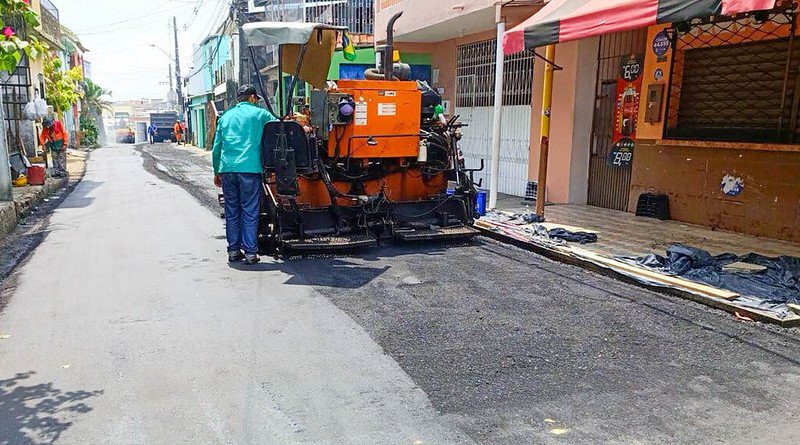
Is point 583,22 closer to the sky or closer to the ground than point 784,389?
closer to the sky

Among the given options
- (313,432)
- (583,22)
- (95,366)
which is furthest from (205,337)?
(583,22)

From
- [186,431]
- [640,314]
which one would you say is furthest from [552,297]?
[186,431]

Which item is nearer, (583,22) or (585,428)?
(585,428)

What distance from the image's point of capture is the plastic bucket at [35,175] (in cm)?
1237

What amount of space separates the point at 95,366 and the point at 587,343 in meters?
3.36

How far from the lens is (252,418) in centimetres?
321

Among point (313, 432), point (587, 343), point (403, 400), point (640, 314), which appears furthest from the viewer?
point (640, 314)

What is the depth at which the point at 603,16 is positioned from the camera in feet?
20.1

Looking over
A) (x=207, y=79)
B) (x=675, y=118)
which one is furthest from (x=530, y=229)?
(x=207, y=79)

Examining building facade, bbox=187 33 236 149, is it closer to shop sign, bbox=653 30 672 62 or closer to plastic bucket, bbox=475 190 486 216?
plastic bucket, bbox=475 190 486 216

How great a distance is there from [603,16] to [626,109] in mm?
3459

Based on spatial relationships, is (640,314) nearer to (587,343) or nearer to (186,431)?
→ (587,343)

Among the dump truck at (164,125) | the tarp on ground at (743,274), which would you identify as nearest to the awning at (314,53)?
the tarp on ground at (743,274)

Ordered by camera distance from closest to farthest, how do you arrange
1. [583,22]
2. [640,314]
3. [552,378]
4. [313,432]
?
[313,432]
[552,378]
[640,314]
[583,22]
